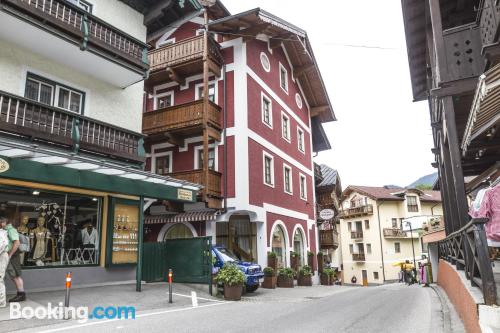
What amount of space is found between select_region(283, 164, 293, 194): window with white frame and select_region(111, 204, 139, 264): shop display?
11.5 metres

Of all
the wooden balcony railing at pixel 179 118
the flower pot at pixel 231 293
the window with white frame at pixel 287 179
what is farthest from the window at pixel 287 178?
the flower pot at pixel 231 293

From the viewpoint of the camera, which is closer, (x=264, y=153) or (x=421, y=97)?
(x=421, y=97)

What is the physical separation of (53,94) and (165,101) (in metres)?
10.0

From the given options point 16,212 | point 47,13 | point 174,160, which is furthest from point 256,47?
point 16,212

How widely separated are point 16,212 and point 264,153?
1288 centimetres

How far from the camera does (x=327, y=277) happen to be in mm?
26594

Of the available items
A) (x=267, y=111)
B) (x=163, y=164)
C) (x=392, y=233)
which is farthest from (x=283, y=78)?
(x=392, y=233)

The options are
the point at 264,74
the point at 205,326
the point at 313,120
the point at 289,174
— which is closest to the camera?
the point at 205,326

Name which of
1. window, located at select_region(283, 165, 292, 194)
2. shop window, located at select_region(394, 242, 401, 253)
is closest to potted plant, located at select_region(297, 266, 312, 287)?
window, located at select_region(283, 165, 292, 194)

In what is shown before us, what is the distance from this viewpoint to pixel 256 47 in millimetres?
22578

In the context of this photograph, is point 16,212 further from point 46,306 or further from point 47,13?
point 47,13

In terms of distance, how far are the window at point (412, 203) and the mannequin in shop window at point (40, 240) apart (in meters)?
A: 49.5

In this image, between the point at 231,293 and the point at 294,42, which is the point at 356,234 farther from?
the point at 231,293

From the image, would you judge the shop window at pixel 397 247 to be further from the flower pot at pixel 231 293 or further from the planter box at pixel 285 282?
the flower pot at pixel 231 293
